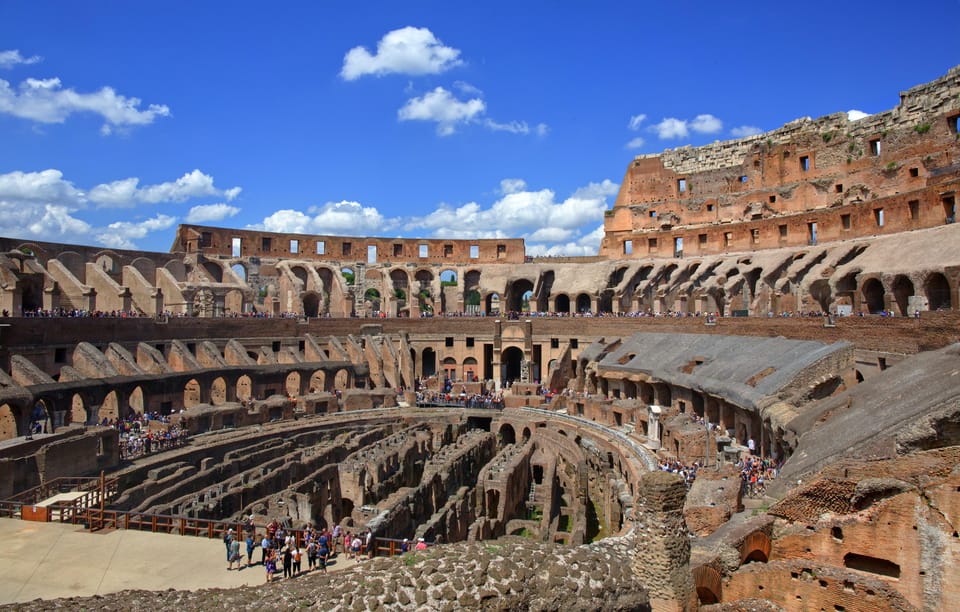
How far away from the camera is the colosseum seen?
1192 cm

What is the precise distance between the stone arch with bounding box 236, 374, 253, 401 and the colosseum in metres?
0.29

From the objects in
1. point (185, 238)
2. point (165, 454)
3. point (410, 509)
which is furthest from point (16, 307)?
point (410, 509)

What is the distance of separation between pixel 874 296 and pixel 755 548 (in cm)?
2429

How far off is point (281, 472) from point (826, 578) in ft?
58.5

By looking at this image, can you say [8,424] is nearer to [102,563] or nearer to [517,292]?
[102,563]

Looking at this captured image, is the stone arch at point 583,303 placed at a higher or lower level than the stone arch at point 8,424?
higher

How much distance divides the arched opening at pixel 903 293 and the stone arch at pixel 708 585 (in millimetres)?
23255

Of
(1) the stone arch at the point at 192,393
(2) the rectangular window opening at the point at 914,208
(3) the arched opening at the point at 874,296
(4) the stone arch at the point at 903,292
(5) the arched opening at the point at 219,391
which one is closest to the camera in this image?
(4) the stone arch at the point at 903,292

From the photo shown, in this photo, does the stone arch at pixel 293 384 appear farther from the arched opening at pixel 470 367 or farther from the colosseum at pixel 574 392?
the arched opening at pixel 470 367

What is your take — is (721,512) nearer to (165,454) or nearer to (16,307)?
(165,454)

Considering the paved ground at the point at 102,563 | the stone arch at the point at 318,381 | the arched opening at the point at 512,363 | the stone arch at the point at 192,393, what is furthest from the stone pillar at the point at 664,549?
the arched opening at the point at 512,363

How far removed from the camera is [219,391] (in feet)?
112

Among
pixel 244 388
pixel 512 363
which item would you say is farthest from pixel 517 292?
pixel 244 388

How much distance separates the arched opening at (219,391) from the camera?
33.8 m
